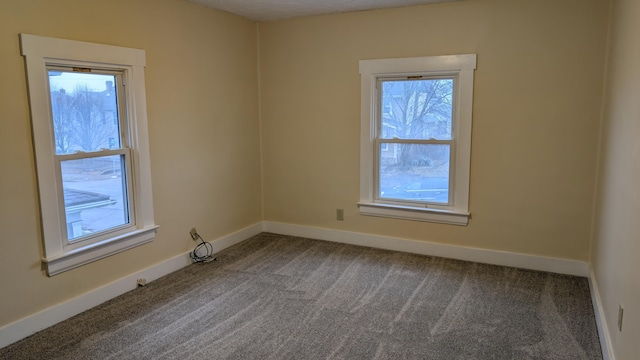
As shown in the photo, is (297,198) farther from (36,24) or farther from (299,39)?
(36,24)

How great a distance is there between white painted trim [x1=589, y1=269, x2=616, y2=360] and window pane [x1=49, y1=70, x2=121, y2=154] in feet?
11.3

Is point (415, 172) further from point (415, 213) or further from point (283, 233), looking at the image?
point (283, 233)

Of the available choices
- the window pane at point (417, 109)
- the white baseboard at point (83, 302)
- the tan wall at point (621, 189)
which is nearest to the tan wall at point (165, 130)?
the white baseboard at point (83, 302)

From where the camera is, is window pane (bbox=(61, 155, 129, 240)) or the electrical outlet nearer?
the electrical outlet

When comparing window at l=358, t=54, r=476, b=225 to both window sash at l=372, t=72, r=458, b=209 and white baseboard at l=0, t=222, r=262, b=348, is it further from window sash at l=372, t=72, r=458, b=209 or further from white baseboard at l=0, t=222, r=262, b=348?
white baseboard at l=0, t=222, r=262, b=348

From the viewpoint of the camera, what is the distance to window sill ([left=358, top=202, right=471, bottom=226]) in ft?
13.1

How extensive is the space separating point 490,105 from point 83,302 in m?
3.53

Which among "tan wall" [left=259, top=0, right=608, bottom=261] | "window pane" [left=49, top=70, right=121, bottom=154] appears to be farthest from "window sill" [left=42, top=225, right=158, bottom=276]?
"tan wall" [left=259, top=0, right=608, bottom=261]

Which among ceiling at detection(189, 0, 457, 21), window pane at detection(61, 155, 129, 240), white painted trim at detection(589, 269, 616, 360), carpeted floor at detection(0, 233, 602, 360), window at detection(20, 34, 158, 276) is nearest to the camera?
white painted trim at detection(589, 269, 616, 360)

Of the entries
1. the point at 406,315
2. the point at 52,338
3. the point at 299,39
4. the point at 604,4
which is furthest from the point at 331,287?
the point at 604,4

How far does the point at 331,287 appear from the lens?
347 centimetres

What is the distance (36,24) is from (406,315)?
3.00 metres

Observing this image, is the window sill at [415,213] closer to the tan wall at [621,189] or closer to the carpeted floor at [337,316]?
the carpeted floor at [337,316]

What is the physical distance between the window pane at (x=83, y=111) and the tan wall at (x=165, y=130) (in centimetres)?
23
